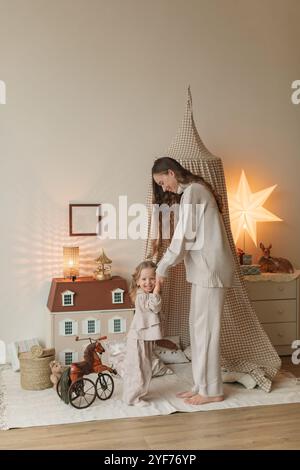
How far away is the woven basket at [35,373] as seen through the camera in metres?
3.68

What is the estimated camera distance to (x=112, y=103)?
438cm

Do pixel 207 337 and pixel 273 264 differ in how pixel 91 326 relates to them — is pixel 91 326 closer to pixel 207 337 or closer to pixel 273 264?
pixel 207 337

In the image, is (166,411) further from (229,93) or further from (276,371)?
Answer: (229,93)

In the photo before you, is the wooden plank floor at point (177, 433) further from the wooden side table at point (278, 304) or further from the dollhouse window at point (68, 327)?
the wooden side table at point (278, 304)

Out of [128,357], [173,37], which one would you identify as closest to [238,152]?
[173,37]

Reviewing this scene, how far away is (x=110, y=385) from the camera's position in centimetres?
363

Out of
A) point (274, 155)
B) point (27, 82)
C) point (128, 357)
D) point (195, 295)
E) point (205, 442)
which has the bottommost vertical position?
point (205, 442)

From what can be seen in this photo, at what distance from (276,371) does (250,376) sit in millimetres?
224

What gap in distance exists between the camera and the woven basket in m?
3.68

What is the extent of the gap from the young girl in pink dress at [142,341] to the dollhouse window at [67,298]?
30.2 inches

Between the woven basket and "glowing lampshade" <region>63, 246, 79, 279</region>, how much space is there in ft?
2.35

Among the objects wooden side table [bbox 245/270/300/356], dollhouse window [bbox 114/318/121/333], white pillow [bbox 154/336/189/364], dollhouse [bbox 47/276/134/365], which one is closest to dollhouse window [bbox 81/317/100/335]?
dollhouse [bbox 47/276/134/365]

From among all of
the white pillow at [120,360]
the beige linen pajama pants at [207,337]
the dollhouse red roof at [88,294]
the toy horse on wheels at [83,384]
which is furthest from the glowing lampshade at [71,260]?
the beige linen pajama pants at [207,337]

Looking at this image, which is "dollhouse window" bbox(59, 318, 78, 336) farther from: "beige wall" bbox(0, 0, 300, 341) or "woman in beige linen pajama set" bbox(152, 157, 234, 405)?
"woman in beige linen pajama set" bbox(152, 157, 234, 405)
